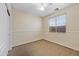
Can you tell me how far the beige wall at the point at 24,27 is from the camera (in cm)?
375

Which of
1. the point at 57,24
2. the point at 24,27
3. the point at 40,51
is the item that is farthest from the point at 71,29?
the point at 24,27

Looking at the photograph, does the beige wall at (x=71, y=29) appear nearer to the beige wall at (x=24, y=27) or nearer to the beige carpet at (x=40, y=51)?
the beige carpet at (x=40, y=51)

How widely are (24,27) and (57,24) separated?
1.46m

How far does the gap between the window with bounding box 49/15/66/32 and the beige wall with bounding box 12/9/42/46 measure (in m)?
0.78

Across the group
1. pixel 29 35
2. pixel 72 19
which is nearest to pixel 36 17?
pixel 29 35

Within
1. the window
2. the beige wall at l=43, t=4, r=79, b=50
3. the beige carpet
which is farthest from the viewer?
the window

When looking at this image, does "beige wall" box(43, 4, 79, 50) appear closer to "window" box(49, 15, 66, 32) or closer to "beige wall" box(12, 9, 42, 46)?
"window" box(49, 15, 66, 32)

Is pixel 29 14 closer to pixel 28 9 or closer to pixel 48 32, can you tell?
pixel 28 9

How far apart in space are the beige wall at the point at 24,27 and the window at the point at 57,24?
0.78 m

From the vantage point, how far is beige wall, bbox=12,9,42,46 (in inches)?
148

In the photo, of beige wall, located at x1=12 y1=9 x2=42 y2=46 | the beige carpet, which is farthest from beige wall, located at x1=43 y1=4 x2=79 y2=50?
beige wall, located at x1=12 y1=9 x2=42 y2=46

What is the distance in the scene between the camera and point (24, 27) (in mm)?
3936

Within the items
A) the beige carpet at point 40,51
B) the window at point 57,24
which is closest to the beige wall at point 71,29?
the window at point 57,24

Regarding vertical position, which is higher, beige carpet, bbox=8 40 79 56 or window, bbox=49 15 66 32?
window, bbox=49 15 66 32
